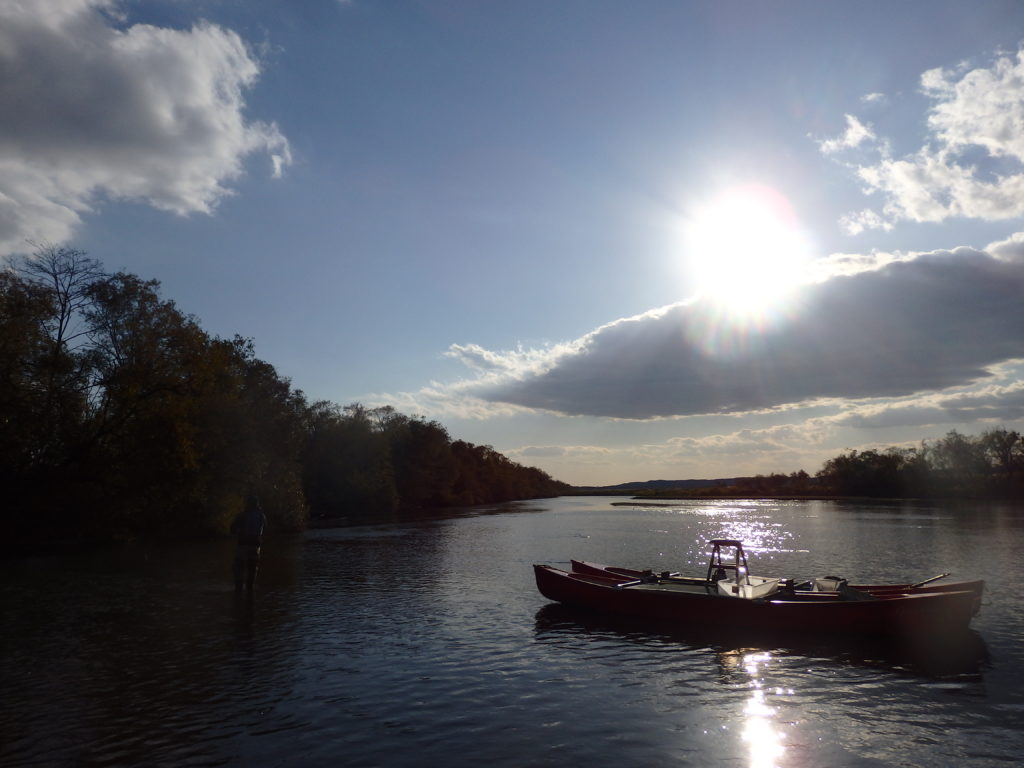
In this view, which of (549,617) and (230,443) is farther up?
(230,443)

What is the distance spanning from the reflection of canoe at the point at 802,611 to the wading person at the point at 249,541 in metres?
13.6

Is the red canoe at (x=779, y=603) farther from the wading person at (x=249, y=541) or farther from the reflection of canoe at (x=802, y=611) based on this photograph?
the wading person at (x=249, y=541)

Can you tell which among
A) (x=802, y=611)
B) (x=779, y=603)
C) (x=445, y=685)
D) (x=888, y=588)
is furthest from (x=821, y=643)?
(x=445, y=685)

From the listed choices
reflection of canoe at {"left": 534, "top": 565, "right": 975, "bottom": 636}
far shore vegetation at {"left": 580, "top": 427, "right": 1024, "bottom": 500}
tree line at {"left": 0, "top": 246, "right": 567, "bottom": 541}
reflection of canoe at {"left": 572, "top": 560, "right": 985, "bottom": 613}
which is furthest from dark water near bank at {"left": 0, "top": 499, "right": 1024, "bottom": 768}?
far shore vegetation at {"left": 580, "top": 427, "right": 1024, "bottom": 500}

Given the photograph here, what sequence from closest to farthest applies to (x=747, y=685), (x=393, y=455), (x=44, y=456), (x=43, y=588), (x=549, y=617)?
(x=747, y=685) < (x=549, y=617) < (x=43, y=588) < (x=44, y=456) < (x=393, y=455)

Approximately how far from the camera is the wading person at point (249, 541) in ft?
83.7

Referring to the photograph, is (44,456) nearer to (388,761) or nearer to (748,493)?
(388,761)

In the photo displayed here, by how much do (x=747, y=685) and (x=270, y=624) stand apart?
49.3 feet

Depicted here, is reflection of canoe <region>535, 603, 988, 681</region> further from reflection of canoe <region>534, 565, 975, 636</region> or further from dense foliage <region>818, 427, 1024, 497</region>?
dense foliage <region>818, 427, 1024, 497</region>

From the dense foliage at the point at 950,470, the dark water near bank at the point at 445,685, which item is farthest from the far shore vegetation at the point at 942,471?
the dark water near bank at the point at 445,685

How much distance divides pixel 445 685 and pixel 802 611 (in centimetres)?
1165

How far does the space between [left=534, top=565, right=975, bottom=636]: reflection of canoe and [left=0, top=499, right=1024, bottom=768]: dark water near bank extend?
3.13 feet

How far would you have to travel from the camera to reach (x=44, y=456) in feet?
135

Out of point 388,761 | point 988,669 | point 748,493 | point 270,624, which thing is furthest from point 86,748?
point 748,493
